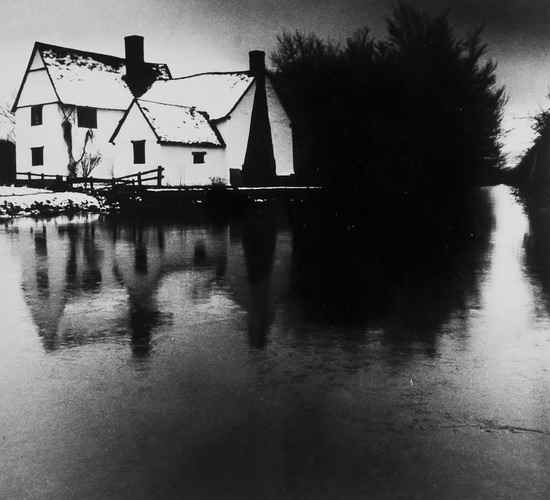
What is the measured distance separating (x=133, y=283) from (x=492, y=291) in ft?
15.9

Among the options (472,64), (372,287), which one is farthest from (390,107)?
(372,287)

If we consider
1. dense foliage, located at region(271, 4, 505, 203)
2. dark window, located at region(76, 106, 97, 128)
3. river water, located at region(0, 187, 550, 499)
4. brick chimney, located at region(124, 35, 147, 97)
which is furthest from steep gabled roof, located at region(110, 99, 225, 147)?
river water, located at region(0, 187, 550, 499)

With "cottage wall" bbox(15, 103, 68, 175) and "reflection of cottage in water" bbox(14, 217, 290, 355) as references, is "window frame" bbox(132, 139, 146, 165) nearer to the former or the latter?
"cottage wall" bbox(15, 103, 68, 175)

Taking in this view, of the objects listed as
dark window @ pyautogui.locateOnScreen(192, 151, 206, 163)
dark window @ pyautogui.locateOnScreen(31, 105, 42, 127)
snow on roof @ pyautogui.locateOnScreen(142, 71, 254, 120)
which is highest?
snow on roof @ pyautogui.locateOnScreen(142, 71, 254, 120)

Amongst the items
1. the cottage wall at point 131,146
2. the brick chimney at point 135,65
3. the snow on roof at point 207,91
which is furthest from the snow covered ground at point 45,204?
the brick chimney at point 135,65

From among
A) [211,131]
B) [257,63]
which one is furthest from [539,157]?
[257,63]

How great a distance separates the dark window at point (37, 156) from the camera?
52.3 metres

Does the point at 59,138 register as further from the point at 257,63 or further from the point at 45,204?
the point at 45,204

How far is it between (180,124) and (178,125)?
10.1 inches

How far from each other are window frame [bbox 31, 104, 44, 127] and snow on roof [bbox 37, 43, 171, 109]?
2214mm

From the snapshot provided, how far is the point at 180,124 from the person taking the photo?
47250 mm

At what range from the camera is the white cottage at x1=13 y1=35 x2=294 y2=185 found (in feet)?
154

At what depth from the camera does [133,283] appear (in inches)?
424

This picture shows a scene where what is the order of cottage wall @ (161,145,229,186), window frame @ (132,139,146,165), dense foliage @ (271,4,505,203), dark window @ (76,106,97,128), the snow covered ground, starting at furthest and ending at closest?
dark window @ (76,106,97,128)
window frame @ (132,139,146,165)
cottage wall @ (161,145,229,186)
the snow covered ground
dense foliage @ (271,4,505,203)
